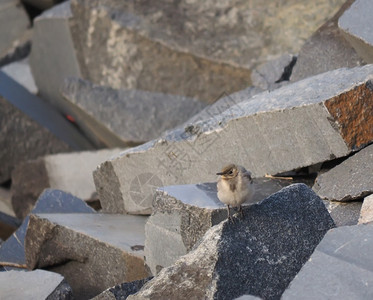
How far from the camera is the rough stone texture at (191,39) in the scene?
7.33m

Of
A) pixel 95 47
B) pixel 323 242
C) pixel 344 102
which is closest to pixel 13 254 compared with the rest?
pixel 344 102

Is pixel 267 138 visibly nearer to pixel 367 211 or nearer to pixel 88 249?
pixel 367 211

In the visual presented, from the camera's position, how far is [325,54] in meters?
5.62

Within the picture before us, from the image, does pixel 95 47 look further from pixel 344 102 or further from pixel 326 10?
pixel 344 102

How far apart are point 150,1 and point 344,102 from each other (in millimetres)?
3839

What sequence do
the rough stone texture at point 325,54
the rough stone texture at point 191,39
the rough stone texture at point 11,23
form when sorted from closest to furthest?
the rough stone texture at point 325,54 → the rough stone texture at point 191,39 → the rough stone texture at point 11,23

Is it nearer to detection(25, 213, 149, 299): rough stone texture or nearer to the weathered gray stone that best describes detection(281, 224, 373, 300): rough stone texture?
detection(25, 213, 149, 299): rough stone texture

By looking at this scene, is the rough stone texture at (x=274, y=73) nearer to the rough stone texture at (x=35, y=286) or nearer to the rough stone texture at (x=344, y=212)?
the rough stone texture at (x=344, y=212)

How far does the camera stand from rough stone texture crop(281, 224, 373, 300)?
2875mm

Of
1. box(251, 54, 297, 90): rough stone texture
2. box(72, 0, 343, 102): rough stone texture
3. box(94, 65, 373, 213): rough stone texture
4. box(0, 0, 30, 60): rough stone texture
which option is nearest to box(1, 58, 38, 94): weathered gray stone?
box(0, 0, 30, 60): rough stone texture

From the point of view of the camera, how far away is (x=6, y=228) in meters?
6.59

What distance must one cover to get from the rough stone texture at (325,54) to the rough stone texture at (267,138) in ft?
2.14

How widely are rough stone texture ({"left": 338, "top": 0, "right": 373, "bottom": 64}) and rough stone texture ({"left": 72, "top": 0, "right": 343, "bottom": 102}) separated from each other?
6.18 ft

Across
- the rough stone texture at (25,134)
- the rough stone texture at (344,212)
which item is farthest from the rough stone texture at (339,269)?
the rough stone texture at (25,134)
